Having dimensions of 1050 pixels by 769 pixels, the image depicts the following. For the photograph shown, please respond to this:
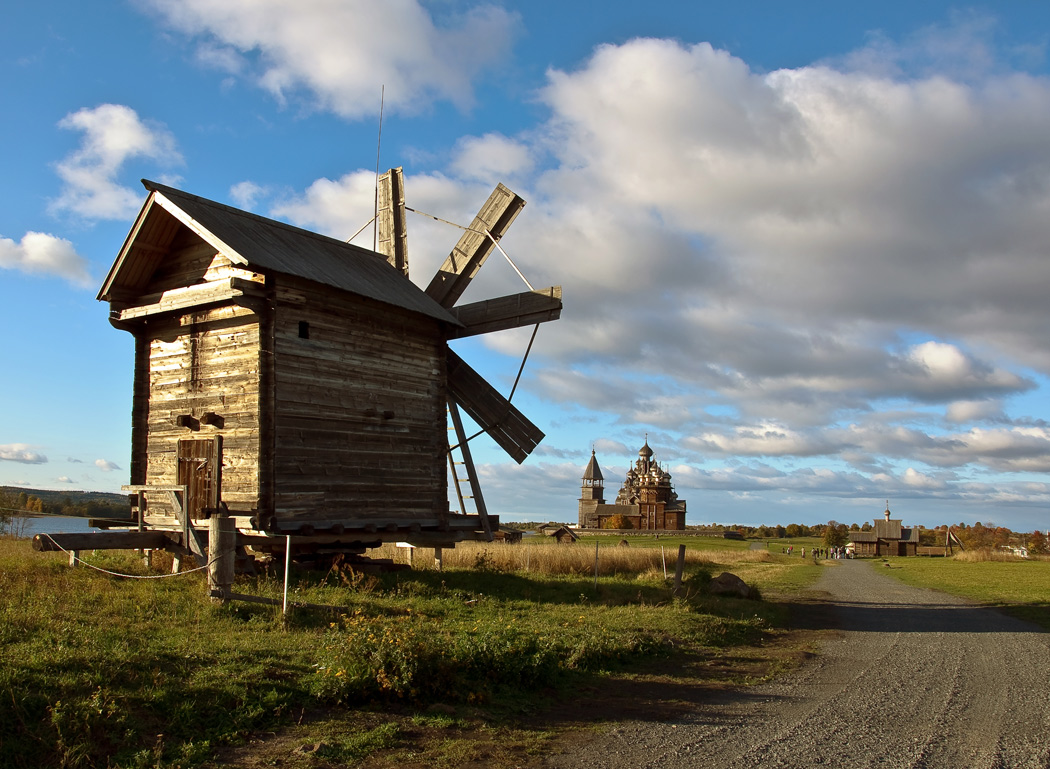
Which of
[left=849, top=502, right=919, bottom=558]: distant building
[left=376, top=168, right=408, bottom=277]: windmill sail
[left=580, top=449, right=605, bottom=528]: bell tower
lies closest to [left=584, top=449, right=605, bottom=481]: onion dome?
[left=580, top=449, right=605, bottom=528]: bell tower

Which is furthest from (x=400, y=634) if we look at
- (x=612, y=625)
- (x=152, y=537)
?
(x=152, y=537)

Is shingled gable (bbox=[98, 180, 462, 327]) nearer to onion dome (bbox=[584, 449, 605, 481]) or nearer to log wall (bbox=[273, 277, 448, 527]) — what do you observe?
log wall (bbox=[273, 277, 448, 527])

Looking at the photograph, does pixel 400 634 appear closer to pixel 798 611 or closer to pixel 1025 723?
pixel 1025 723

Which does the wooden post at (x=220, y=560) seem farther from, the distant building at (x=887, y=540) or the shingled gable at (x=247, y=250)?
the distant building at (x=887, y=540)

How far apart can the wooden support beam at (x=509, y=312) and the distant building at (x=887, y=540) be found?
265ft

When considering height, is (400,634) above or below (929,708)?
above

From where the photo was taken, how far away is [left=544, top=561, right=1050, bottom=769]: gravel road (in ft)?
23.8

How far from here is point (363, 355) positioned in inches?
684

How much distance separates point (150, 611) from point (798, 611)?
51.4 ft

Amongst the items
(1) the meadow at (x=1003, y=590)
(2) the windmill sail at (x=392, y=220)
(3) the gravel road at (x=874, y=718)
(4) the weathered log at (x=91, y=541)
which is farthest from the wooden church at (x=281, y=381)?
(1) the meadow at (x=1003, y=590)

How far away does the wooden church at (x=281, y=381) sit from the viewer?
15445mm

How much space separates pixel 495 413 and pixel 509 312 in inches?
105

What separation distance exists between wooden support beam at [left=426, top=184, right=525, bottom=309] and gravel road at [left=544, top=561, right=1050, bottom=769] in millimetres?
12459

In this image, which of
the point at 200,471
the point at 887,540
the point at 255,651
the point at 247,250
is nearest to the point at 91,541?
the point at 200,471
